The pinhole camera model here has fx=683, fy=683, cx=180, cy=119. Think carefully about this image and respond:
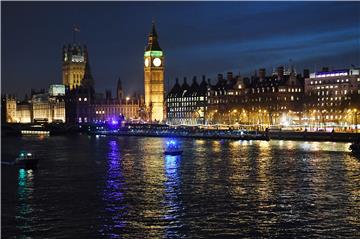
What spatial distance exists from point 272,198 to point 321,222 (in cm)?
508

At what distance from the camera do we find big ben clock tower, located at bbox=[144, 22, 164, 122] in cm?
13688

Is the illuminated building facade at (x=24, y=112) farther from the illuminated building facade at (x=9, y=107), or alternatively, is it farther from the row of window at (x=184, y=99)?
the row of window at (x=184, y=99)

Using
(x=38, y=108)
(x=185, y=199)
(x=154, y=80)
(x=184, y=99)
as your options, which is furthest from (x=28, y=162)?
(x=38, y=108)

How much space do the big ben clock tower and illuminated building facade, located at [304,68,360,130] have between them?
40.5m

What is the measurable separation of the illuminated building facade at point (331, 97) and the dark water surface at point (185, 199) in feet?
150

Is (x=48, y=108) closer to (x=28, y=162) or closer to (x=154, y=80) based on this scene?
(x=154, y=80)

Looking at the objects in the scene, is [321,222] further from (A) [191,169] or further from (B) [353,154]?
(B) [353,154]

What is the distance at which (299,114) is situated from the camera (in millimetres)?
97875

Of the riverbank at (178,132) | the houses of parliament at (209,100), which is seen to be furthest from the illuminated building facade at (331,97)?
the riverbank at (178,132)

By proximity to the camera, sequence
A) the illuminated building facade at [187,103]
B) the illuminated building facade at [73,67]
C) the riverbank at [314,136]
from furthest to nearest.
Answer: the illuminated building facade at [73,67], the illuminated building facade at [187,103], the riverbank at [314,136]

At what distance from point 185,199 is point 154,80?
110 metres

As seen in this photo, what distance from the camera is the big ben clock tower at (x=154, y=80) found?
5389 inches

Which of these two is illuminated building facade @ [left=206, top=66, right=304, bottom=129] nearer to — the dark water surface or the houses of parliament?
the houses of parliament

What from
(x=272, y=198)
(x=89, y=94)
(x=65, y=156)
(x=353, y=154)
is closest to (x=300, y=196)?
(x=272, y=198)
